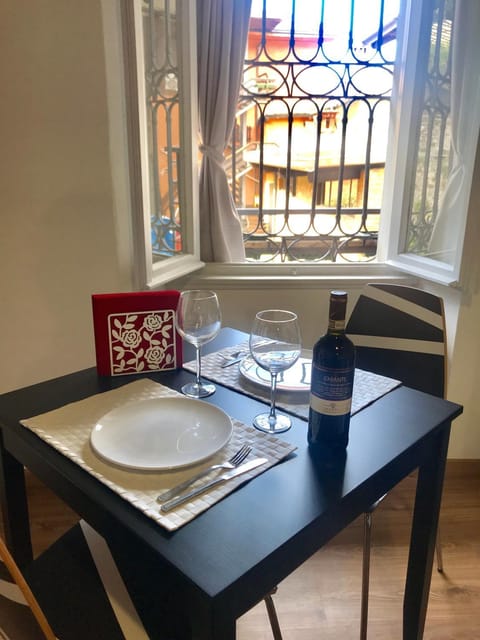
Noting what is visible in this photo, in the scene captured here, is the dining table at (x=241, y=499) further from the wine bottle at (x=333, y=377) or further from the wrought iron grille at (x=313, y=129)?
the wrought iron grille at (x=313, y=129)

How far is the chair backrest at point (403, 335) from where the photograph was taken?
60.2 inches

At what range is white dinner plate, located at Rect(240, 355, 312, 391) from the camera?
115 centimetres

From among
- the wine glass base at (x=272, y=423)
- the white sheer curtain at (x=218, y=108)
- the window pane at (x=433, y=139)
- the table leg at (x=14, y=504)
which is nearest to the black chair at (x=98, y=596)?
the table leg at (x=14, y=504)

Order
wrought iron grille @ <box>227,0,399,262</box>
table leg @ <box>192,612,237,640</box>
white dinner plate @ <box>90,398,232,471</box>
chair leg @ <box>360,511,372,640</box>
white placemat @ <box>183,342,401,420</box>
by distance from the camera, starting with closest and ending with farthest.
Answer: table leg @ <box>192,612,237,640</box> < white dinner plate @ <box>90,398,232,471</box> < white placemat @ <box>183,342,401,420</box> < chair leg @ <box>360,511,372,640</box> < wrought iron grille @ <box>227,0,399,262</box>

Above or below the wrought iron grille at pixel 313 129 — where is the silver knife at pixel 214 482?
below

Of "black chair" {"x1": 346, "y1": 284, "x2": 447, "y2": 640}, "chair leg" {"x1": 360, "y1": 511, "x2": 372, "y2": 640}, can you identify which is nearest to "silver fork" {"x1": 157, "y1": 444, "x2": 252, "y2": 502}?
"chair leg" {"x1": 360, "y1": 511, "x2": 372, "y2": 640}

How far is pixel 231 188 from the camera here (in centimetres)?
223

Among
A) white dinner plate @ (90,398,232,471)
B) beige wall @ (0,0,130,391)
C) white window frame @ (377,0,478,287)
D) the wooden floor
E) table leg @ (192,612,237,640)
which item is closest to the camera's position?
table leg @ (192,612,237,640)

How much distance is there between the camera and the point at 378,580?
163 centimetres

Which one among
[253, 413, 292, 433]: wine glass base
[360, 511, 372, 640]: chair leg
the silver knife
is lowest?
[360, 511, 372, 640]: chair leg

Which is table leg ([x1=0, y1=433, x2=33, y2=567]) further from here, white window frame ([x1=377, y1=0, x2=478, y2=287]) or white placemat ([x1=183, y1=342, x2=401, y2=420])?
white window frame ([x1=377, y1=0, x2=478, y2=287])

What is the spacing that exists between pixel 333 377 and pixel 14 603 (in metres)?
0.57

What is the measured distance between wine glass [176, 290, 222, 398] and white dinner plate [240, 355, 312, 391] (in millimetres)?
104

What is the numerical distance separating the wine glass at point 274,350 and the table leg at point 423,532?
340 millimetres
